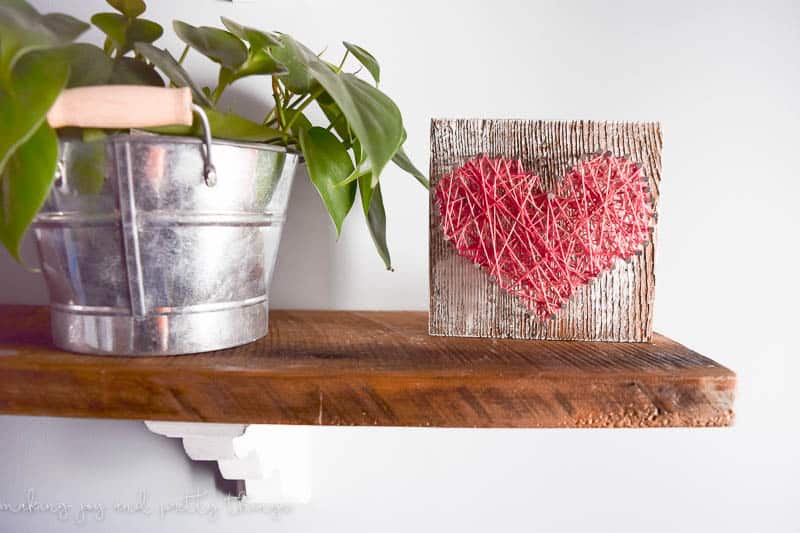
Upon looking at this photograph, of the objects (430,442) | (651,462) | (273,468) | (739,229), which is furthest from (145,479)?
(739,229)

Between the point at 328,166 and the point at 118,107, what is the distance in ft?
0.53

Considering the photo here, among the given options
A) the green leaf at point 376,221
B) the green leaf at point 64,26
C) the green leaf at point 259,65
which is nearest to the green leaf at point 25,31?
the green leaf at point 64,26

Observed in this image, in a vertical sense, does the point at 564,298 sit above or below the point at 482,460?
above

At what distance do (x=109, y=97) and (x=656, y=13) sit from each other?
0.57 m

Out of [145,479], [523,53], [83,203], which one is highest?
[523,53]

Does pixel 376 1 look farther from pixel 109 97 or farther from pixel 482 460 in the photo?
pixel 482 460

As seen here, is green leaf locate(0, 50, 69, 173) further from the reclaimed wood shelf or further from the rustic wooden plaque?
the rustic wooden plaque

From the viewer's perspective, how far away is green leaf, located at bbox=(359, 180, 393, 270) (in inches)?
18.7

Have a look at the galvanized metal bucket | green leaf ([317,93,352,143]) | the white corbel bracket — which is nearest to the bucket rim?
the galvanized metal bucket

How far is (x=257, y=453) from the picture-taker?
55 centimetres

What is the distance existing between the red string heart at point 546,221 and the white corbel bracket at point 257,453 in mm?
262

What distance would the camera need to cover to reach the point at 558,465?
647 mm

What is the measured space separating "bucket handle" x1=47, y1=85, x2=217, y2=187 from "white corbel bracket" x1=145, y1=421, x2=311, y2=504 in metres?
0.24

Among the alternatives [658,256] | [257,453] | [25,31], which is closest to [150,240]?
[25,31]
